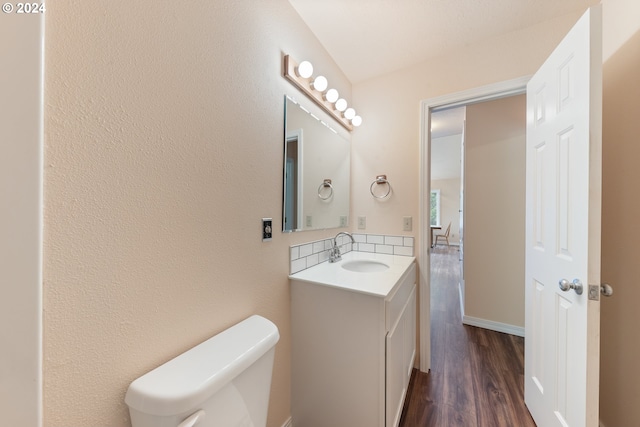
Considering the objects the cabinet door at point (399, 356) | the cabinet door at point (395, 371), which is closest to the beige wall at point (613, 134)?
the cabinet door at point (399, 356)

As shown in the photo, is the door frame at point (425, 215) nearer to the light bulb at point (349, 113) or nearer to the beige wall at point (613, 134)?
the beige wall at point (613, 134)

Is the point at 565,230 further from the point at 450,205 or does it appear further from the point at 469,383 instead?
the point at 450,205

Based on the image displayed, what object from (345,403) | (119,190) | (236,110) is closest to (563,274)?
(345,403)

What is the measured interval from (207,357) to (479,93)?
2.09 meters

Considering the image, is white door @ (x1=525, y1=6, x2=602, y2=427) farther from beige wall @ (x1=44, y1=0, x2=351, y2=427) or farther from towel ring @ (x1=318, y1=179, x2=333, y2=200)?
beige wall @ (x1=44, y1=0, x2=351, y2=427)

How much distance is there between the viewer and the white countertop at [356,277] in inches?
41.5

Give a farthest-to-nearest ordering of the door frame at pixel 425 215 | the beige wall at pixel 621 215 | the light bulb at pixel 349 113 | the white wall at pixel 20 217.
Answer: the light bulb at pixel 349 113
the door frame at pixel 425 215
the beige wall at pixel 621 215
the white wall at pixel 20 217

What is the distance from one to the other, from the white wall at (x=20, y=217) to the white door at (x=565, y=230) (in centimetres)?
160

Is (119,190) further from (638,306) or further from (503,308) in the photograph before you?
(503,308)

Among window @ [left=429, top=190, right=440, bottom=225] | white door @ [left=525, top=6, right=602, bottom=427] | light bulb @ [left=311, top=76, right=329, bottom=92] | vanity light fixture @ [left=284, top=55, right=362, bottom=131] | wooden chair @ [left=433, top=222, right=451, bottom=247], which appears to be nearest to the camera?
white door @ [left=525, top=6, right=602, bottom=427]

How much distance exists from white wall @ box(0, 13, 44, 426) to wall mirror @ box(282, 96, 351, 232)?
0.85 m

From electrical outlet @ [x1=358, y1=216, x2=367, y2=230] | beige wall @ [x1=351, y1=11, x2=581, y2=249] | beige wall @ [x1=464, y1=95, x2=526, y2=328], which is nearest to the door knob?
beige wall @ [x1=351, y1=11, x2=581, y2=249]

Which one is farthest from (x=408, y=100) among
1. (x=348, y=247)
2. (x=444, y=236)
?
(x=444, y=236)

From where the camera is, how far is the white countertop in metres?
1.05
